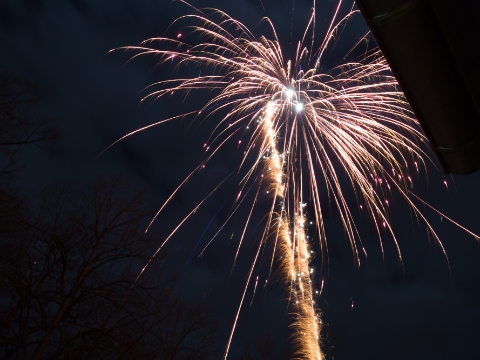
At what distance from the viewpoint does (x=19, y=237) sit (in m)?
8.70

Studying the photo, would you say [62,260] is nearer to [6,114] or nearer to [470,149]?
[6,114]

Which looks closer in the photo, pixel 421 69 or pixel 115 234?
pixel 421 69

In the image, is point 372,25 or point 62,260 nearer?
point 372,25

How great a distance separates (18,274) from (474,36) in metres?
9.07

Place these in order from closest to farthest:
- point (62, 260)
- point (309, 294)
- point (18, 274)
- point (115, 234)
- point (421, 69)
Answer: point (421, 69) → point (18, 274) → point (62, 260) → point (115, 234) → point (309, 294)

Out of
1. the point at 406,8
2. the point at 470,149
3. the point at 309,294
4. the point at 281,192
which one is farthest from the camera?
the point at 309,294

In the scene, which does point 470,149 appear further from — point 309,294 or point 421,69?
point 309,294

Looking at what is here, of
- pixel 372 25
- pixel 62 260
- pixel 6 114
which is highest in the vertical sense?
pixel 6 114

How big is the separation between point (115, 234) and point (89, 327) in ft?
8.53

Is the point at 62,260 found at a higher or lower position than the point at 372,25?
higher

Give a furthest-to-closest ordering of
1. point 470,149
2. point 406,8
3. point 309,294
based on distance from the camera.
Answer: point 309,294 → point 470,149 → point 406,8

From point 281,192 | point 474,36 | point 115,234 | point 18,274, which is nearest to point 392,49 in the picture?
point 474,36

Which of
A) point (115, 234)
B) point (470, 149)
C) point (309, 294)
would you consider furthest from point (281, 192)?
point (470, 149)

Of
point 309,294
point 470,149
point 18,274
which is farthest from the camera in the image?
point 309,294
